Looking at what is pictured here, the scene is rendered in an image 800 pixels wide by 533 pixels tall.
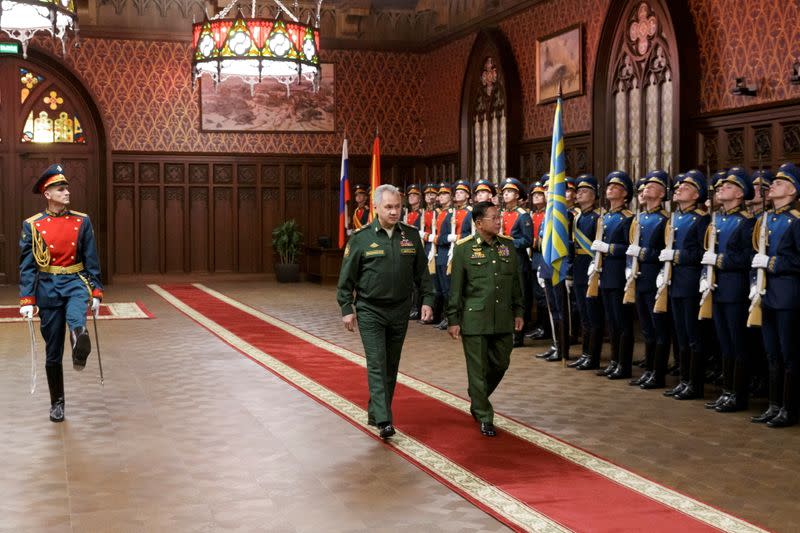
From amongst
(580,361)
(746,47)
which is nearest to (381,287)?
(580,361)

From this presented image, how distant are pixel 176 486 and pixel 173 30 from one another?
52.3 ft

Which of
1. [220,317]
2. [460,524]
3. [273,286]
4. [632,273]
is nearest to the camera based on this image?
[460,524]

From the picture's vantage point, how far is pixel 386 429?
20.7ft

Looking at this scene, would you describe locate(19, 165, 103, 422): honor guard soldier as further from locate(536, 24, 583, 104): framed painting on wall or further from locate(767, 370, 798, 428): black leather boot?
locate(536, 24, 583, 104): framed painting on wall

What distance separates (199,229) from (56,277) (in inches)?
534

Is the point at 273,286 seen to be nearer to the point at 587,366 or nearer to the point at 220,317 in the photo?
the point at 220,317

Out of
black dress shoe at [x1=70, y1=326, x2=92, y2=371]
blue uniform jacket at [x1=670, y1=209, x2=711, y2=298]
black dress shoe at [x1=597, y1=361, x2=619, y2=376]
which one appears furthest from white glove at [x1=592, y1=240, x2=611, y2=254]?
black dress shoe at [x1=70, y1=326, x2=92, y2=371]

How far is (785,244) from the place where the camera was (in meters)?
6.81

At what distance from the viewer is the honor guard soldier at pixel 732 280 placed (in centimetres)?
727

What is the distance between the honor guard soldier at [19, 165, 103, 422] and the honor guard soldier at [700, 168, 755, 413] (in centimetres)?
438

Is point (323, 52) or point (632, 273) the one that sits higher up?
point (323, 52)

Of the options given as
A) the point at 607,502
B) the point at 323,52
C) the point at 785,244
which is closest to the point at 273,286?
the point at 323,52

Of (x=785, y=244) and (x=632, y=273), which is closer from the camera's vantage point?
(x=785, y=244)

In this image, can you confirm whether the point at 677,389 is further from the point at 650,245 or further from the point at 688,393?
the point at 650,245
